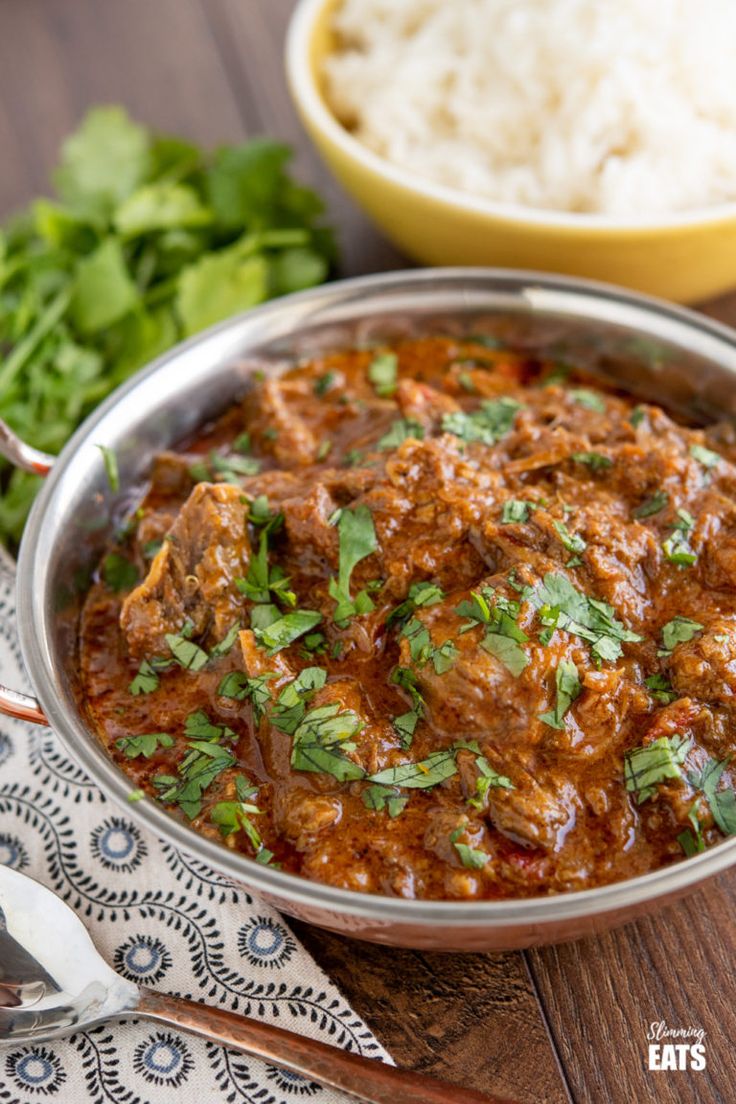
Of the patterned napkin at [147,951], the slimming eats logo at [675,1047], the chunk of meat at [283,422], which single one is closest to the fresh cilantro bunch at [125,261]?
the chunk of meat at [283,422]

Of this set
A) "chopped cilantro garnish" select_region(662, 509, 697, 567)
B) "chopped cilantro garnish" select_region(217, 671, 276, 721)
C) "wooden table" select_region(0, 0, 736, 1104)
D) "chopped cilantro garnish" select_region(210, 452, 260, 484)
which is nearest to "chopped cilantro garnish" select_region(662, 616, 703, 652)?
"chopped cilantro garnish" select_region(662, 509, 697, 567)

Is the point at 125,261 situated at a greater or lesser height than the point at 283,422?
greater

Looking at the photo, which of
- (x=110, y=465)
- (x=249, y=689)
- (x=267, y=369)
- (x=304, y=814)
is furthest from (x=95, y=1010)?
(x=267, y=369)

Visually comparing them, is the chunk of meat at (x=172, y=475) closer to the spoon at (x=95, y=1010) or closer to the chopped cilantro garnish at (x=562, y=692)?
the spoon at (x=95, y=1010)

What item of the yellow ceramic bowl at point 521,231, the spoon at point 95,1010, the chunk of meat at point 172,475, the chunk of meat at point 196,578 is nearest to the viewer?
the spoon at point 95,1010

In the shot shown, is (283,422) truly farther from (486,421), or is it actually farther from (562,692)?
(562,692)

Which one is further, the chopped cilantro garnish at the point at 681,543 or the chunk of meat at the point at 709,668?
the chopped cilantro garnish at the point at 681,543

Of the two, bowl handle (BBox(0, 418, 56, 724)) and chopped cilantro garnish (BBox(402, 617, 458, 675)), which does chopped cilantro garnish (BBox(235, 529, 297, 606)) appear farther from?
bowl handle (BBox(0, 418, 56, 724))
